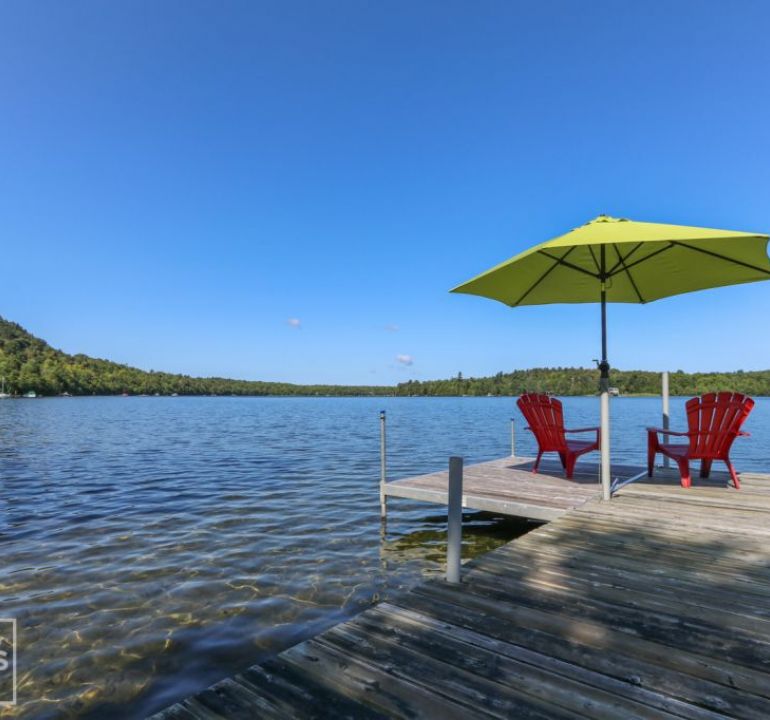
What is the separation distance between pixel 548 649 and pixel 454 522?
1.10 m

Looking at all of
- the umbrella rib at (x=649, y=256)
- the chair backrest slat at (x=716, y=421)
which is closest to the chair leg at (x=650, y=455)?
the chair backrest slat at (x=716, y=421)

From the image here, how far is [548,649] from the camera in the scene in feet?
7.07

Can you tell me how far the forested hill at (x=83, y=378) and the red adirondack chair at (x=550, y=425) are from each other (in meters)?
109

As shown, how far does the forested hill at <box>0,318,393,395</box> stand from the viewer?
9294 cm

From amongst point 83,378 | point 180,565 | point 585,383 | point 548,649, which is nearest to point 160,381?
point 83,378

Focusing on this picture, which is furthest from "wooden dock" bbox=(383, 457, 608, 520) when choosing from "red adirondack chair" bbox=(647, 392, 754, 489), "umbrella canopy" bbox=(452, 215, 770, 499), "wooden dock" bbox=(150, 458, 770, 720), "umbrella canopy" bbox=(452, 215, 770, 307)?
"umbrella canopy" bbox=(452, 215, 770, 307)

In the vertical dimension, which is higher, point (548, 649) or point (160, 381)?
point (160, 381)

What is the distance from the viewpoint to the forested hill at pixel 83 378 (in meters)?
92.9

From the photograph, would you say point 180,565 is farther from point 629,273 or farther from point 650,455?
point 629,273

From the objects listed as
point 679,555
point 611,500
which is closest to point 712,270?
point 611,500

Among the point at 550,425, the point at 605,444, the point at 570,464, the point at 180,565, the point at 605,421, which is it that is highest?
the point at 605,421

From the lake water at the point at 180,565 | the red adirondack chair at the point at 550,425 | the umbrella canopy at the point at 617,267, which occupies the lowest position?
the lake water at the point at 180,565

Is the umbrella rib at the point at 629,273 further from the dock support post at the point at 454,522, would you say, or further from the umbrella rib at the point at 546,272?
the dock support post at the point at 454,522

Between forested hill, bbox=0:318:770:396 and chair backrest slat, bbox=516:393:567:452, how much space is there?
4957cm
